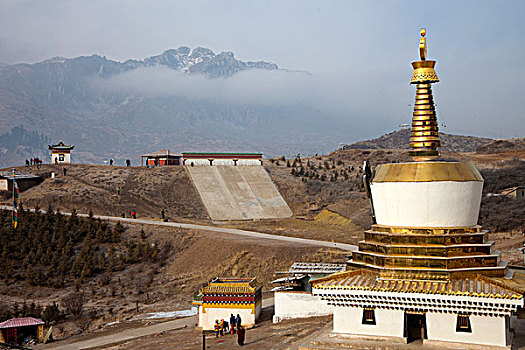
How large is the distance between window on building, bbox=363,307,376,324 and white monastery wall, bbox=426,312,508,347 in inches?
48.2

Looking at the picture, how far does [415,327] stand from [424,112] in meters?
5.23

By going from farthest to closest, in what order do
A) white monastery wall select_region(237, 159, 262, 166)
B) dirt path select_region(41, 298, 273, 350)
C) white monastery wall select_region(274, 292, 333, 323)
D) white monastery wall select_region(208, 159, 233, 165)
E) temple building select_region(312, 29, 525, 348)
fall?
white monastery wall select_region(237, 159, 262, 166)
white monastery wall select_region(208, 159, 233, 165)
dirt path select_region(41, 298, 273, 350)
white monastery wall select_region(274, 292, 333, 323)
temple building select_region(312, 29, 525, 348)

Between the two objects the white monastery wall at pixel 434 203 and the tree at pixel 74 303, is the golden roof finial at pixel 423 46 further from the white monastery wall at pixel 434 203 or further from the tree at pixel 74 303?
the tree at pixel 74 303

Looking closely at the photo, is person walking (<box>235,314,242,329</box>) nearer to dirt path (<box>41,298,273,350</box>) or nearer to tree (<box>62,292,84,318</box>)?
dirt path (<box>41,298,273,350</box>)

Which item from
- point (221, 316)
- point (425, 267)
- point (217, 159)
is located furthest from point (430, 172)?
point (217, 159)

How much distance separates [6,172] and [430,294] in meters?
55.9

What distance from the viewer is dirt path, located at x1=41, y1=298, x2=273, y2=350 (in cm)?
2209

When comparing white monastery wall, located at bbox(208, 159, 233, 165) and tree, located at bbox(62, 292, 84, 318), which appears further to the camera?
white monastery wall, located at bbox(208, 159, 233, 165)

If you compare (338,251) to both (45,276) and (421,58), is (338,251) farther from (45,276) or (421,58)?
(421,58)

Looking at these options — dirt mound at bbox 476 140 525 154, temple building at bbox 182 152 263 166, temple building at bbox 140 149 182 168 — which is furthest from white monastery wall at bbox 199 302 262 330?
dirt mound at bbox 476 140 525 154

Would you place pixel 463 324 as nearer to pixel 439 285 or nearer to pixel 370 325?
pixel 439 285

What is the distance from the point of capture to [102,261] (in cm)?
3562

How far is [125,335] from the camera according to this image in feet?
75.2

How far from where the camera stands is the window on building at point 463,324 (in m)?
11.6
